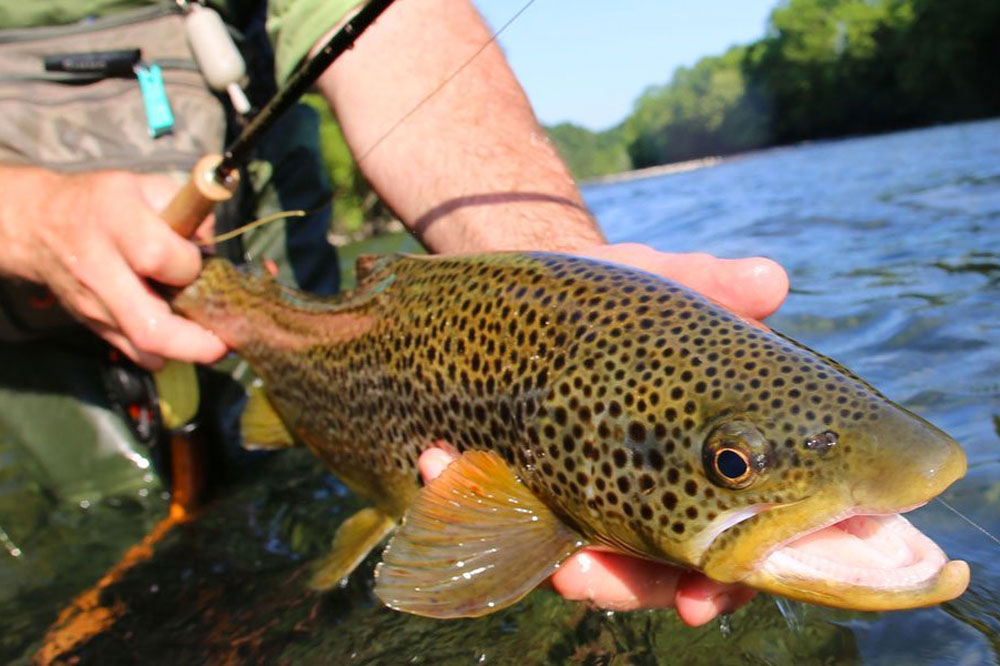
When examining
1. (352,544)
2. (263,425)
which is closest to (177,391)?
(263,425)

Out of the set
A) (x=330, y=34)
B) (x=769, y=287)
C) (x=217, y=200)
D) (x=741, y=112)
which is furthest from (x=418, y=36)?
(x=741, y=112)

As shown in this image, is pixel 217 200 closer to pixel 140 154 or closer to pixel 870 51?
pixel 140 154

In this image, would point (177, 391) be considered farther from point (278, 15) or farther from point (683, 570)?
point (683, 570)

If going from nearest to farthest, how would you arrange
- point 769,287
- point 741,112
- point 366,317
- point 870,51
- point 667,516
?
point 667,516, point 769,287, point 366,317, point 870,51, point 741,112

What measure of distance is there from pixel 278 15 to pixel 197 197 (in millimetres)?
1346

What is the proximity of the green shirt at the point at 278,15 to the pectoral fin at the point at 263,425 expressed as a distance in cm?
154

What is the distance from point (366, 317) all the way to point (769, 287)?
1.36 metres

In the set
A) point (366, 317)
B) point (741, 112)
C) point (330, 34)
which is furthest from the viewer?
point (741, 112)

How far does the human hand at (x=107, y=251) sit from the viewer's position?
3.09 metres

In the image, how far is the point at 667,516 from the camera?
2066 millimetres

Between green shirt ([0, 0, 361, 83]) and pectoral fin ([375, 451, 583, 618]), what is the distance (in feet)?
7.66

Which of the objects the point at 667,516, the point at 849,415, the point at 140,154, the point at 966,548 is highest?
the point at 140,154

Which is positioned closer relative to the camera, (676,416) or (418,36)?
(676,416)

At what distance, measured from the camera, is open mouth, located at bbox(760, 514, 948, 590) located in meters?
1.82
